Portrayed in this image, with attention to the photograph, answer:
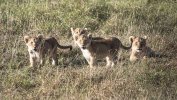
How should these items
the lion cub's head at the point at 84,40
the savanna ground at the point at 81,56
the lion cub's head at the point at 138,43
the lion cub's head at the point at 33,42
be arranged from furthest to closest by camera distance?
the lion cub's head at the point at 138,43 < the lion cub's head at the point at 84,40 < the lion cub's head at the point at 33,42 < the savanna ground at the point at 81,56

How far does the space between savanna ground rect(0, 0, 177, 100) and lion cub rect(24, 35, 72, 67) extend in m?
0.22

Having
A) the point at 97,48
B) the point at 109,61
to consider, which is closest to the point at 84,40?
the point at 97,48

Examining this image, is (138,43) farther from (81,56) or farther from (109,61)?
(81,56)

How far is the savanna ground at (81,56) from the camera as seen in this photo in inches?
316

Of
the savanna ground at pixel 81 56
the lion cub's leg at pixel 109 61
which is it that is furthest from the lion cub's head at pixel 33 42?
the lion cub's leg at pixel 109 61

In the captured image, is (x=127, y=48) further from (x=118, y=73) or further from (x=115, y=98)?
(x=115, y=98)

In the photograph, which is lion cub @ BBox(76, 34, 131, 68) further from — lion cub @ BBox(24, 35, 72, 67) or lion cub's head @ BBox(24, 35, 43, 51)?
lion cub's head @ BBox(24, 35, 43, 51)

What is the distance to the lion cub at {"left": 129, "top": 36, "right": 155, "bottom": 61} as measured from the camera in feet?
31.9

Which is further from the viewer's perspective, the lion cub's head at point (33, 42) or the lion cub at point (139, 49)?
the lion cub at point (139, 49)

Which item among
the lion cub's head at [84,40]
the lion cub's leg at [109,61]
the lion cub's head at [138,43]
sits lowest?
the lion cub's leg at [109,61]

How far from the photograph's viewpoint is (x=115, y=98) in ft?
25.2

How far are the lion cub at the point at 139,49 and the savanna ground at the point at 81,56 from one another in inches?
7.4

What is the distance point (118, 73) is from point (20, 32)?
10.4 feet

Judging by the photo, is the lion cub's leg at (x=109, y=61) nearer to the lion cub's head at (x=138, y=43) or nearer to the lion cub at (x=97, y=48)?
the lion cub at (x=97, y=48)
